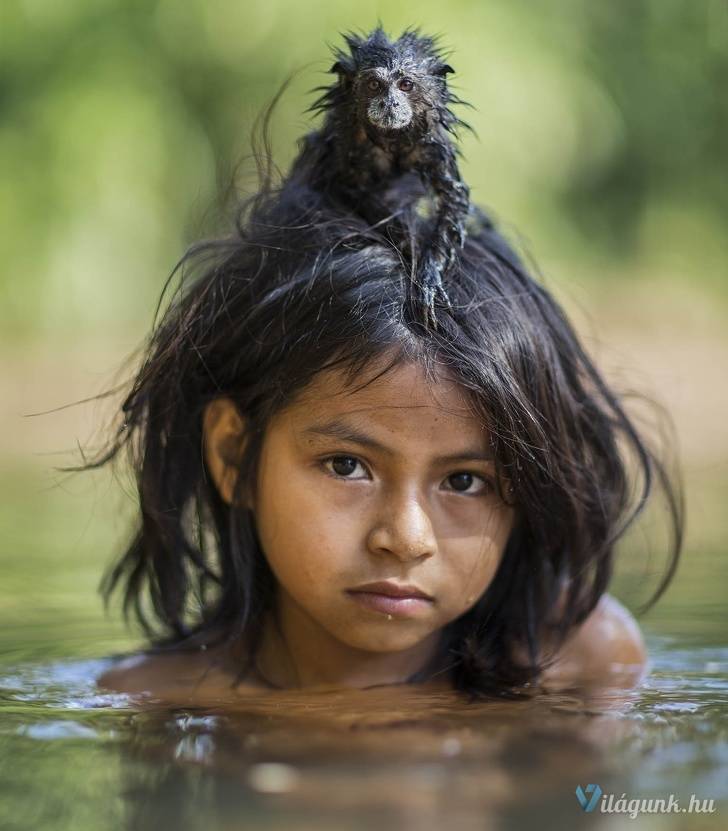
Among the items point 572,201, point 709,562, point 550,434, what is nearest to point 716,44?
point 572,201

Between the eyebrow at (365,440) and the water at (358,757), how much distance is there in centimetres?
45

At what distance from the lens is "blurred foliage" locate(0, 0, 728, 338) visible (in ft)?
30.6

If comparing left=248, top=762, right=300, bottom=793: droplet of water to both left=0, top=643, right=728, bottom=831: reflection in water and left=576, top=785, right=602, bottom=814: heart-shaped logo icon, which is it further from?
left=576, top=785, right=602, bottom=814: heart-shaped logo icon

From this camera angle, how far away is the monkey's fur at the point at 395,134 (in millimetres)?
2316

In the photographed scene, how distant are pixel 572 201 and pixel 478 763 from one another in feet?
28.8

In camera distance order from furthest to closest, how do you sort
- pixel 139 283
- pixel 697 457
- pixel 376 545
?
1. pixel 139 283
2. pixel 697 457
3. pixel 376 545

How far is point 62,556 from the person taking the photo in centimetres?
438

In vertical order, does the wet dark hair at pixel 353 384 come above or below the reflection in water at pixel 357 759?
above

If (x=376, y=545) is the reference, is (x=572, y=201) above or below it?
above

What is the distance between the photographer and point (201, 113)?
10117 millimetres

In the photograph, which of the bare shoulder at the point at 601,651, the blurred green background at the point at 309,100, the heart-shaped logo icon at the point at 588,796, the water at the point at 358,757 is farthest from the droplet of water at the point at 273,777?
the blurred green background at the point at 309,100

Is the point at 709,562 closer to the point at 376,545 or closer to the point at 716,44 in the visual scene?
the point at 376,545

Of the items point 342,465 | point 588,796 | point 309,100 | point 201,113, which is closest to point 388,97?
point 342,465

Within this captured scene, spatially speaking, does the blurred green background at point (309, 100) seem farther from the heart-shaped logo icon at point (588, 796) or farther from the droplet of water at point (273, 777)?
the heart-shaped logo icon at point (588, 796)
